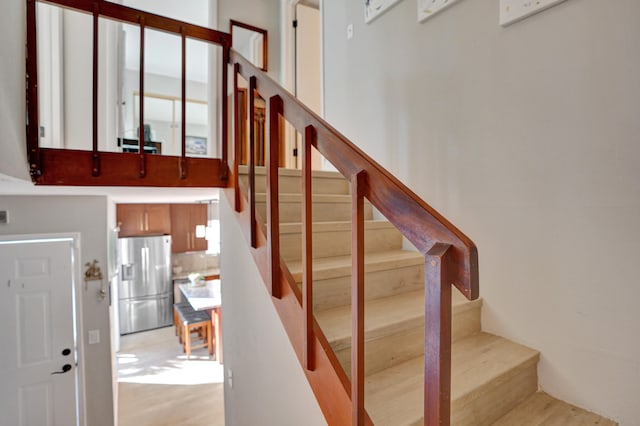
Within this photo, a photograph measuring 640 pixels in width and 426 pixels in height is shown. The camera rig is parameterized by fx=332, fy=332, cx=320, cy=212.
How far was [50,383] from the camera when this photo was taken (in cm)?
302

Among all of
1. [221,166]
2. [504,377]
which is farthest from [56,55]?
[504,377]

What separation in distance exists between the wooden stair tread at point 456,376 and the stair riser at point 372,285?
1.18 feet

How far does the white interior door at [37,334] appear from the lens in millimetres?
2857

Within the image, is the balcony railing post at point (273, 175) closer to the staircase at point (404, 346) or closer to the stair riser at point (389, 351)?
the staircase at point (404, 346)

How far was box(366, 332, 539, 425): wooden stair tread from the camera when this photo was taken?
3.61 feet

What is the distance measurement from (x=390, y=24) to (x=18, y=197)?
3301mm

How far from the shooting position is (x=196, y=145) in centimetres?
698

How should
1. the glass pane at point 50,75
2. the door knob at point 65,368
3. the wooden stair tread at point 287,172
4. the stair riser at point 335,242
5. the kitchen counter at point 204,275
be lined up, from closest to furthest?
the stair riser at point 335,242, the wooden stair tread at point 287,172, the glass pane at point 50,75, the door knob at point 65,368, the kitchen counter at point 204,275

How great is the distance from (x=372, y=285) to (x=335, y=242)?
0.34 metres

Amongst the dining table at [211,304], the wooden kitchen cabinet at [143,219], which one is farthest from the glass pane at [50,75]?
the wooden kitchen cabinet at [143,219]

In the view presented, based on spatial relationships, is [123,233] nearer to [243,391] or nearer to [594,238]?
[243,391]

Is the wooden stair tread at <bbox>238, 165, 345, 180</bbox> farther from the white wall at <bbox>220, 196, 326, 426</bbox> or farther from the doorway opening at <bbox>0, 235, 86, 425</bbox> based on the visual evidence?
the doorway opening at <bbox>0, 235, 86, 425</bbox>

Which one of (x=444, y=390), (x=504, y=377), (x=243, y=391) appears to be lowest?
(x=243, y=391)

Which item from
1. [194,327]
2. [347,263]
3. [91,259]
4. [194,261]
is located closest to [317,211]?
[347,263]
